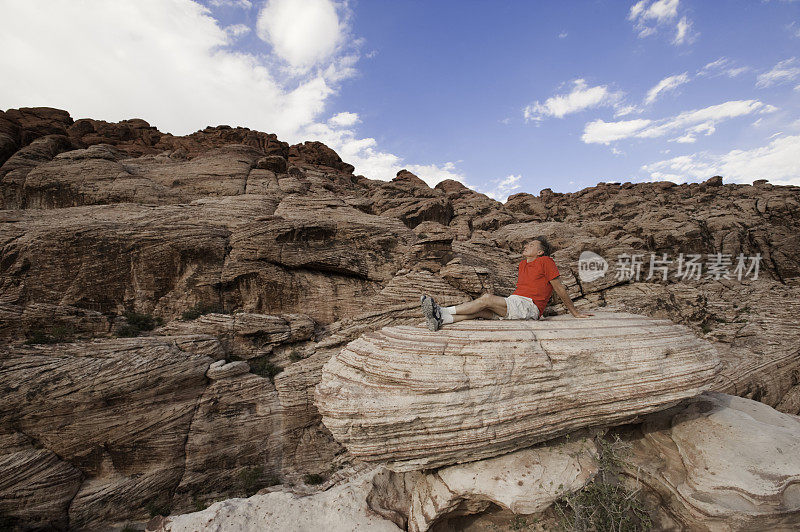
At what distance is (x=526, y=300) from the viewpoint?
7.98 metres

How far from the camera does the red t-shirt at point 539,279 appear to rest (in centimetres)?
799

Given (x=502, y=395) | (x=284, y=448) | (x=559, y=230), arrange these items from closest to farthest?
(x=502, y=395) → (x=284, y=448) → (x=559, y=230)

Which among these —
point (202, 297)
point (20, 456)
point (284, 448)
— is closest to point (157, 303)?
point (202, 297)

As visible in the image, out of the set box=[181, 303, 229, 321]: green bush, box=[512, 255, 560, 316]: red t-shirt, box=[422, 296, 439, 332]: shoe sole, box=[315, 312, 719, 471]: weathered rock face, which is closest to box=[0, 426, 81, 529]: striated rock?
box=[181, 303, 229, 321]: green bush

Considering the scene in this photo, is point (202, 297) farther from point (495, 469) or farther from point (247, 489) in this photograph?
point (495, 469)

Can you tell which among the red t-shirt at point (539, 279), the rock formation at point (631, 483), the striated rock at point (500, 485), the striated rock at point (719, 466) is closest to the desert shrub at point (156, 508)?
the rock formation at point (631, 483)

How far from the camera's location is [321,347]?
549 inches

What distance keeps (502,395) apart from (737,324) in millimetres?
19655

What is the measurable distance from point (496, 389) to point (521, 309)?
2.81 m

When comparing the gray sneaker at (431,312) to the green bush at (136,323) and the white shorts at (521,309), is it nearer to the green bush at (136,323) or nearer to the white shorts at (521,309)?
the white shorts at (521,309)

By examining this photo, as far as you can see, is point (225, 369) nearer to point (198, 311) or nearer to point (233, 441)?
point (233, 441)

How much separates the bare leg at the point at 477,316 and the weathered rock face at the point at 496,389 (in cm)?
101

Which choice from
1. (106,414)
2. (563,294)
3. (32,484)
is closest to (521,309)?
(563,294)

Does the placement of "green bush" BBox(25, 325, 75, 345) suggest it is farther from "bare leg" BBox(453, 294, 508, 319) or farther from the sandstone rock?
"bare leg" BBox(453, 294, 508, 319)
